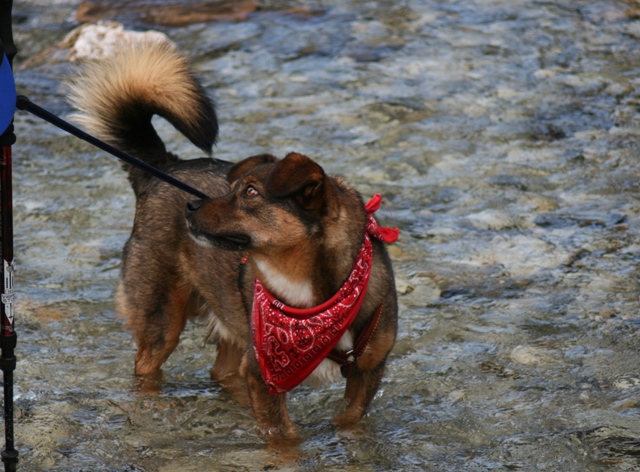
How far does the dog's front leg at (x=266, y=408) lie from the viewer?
3928mm

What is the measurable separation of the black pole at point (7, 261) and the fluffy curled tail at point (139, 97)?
4.71 ft

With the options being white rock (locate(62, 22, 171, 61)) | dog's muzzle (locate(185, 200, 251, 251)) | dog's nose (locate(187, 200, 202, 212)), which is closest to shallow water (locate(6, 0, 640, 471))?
white rock (locate(62, 22, 171, 61))

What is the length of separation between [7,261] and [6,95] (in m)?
0.63

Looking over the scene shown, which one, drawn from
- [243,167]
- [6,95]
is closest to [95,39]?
[243,167]

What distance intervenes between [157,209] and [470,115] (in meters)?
4.49

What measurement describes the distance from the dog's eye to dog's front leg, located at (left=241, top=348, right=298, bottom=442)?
72cm

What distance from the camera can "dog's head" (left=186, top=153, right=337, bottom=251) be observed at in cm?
351

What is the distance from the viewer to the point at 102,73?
4.52 meters

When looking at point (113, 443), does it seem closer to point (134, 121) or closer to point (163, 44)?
point (134, 121)

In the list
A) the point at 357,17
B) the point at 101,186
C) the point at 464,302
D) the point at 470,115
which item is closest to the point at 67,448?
the point at 464,302

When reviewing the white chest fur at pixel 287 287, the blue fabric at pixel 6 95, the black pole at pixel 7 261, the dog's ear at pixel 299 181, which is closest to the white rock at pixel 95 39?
the white chest fur at pixel 287 287

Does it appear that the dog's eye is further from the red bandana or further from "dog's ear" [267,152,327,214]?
the red bandana

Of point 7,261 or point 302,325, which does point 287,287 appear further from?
point 7,261

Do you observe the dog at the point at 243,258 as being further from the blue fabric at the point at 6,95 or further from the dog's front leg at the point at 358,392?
the blue fabric at the point at 6,95
